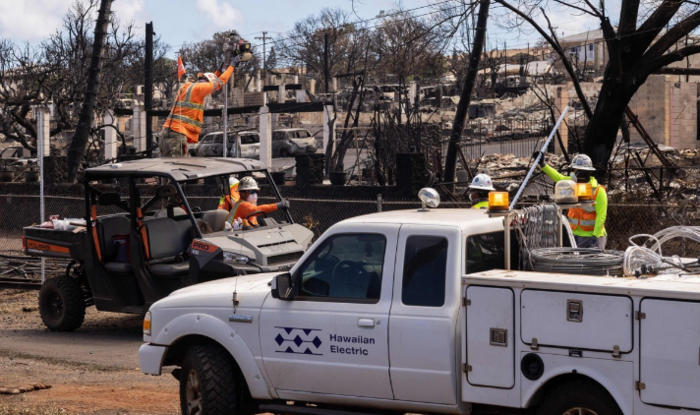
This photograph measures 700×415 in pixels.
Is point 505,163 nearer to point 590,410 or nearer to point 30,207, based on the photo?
point 30,207

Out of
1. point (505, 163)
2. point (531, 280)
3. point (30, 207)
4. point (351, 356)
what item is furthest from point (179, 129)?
point (505, 163)

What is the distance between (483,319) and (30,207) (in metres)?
23.2

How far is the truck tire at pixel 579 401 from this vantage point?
217 inches

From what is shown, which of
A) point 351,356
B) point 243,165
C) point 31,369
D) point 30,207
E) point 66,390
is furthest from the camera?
point 30,207

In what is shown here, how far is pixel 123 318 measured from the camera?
14.0 metres

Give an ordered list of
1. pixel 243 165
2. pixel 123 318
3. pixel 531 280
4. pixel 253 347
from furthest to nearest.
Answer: pixel 123 318 < pixel 243 165 < pixel 253 347 < pixel 531 280

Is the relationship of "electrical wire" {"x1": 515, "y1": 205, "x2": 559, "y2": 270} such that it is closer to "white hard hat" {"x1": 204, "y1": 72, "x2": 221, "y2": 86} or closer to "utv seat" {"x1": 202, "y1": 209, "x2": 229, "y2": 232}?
"utv seat" {"x1": 202, "y1": 209, "x2": 229, "y2": 232}

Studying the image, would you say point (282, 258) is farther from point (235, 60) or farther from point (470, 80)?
Result: point (470, 80)

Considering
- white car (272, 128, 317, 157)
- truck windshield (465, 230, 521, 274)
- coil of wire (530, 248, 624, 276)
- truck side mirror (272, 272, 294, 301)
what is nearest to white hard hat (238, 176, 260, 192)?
truck side mirror (272, 272, 294, 301)

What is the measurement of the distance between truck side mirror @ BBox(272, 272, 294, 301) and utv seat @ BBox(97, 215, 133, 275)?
579cm

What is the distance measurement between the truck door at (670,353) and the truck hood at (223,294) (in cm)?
282

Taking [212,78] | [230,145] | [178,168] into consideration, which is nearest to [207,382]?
[178,168]

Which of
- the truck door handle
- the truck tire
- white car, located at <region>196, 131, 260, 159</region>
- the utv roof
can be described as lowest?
the truck tire

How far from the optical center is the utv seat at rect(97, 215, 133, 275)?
12164 mm
